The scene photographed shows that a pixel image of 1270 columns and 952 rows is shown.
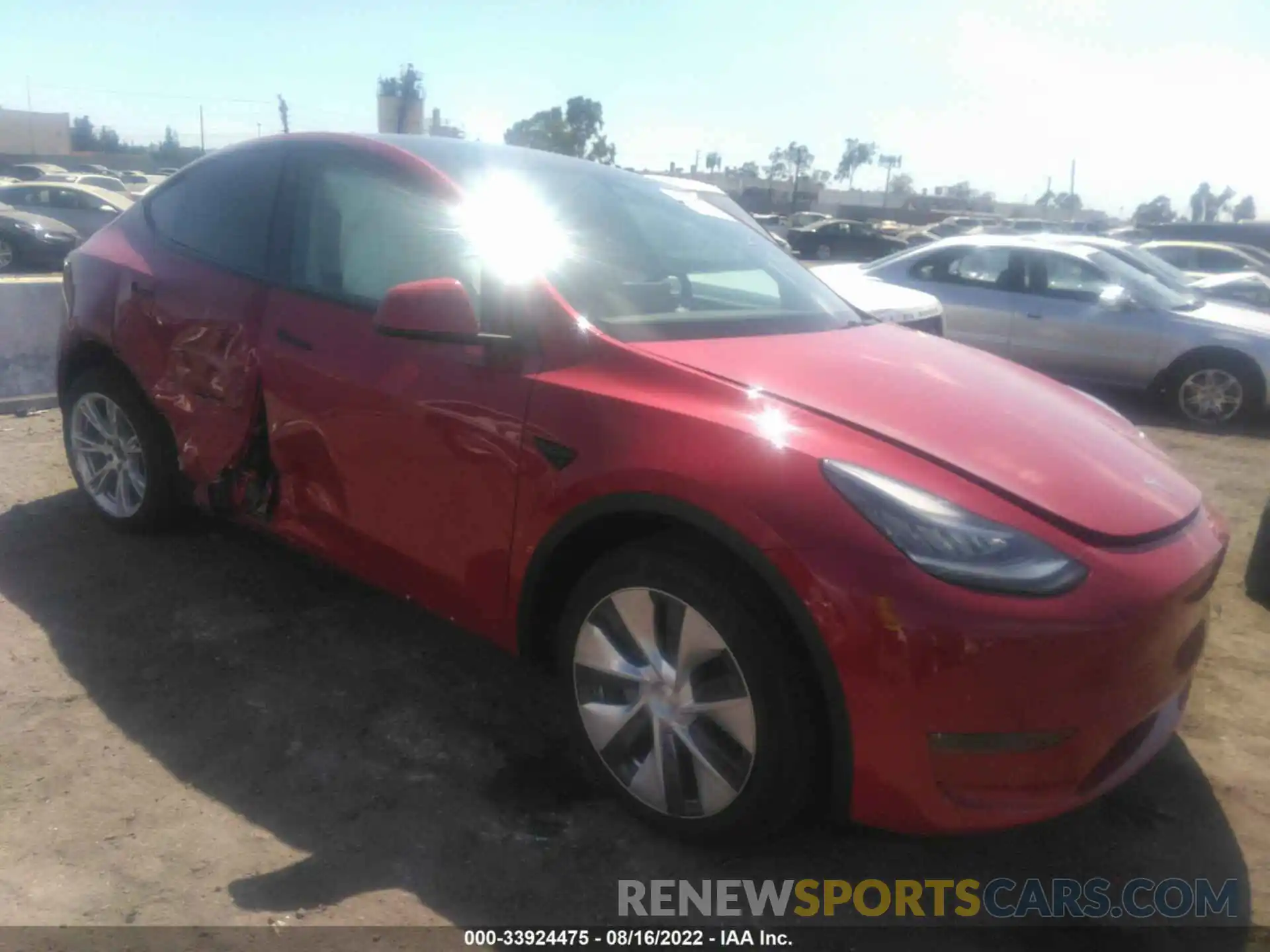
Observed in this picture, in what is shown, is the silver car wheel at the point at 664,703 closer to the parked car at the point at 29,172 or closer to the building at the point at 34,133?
the parked car at the point at 29,172

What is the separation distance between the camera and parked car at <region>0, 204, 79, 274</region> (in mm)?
15547

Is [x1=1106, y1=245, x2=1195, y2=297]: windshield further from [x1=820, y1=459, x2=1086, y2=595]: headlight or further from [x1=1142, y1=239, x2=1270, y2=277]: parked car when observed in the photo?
[x1=820, y1=459, x2=1086, y2=595]: headlight

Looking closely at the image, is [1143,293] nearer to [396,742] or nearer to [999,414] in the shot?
[999,414]

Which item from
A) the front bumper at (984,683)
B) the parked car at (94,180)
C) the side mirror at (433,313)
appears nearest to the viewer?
the front bumper at (984,683)

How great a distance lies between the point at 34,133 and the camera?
2913 inches

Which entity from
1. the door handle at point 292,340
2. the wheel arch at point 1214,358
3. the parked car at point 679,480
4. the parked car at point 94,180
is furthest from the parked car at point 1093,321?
the parked car at point 94,180

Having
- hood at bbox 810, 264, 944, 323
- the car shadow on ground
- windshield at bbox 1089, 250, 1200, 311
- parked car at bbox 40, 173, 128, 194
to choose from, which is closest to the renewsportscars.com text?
the car shadow on ground

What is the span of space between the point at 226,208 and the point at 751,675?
107 inches

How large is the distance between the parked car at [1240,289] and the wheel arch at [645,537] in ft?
35.0

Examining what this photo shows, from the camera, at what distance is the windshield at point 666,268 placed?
9.34 feet

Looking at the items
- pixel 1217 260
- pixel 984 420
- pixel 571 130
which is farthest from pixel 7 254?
pixel 571 130

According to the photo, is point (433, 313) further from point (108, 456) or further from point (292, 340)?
point (108, 456)

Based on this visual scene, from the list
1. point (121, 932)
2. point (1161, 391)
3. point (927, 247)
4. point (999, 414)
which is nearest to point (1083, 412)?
point (999, 414)

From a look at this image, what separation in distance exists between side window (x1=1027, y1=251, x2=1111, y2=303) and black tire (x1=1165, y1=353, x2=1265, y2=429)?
89 cm
